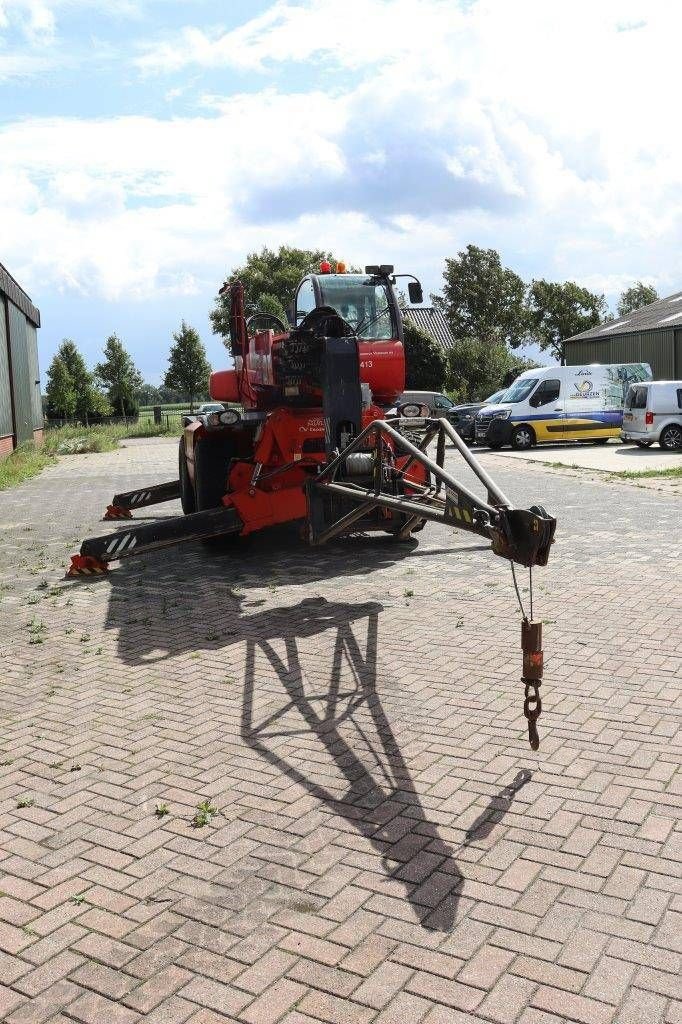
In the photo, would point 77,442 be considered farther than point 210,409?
Yes

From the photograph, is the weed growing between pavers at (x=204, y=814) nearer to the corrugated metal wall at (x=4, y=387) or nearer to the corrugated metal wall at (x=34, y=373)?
the corrugated metal wall at (x=4, y=387)

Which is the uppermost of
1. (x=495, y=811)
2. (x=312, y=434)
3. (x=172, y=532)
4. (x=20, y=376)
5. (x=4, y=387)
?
(x=20, y=376)

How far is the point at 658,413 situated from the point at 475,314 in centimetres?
3883

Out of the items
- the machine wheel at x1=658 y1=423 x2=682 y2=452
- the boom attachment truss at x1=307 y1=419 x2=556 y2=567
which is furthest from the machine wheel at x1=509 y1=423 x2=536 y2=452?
the boom attachment truss at x1=307 y1=419 x2=556 y2=567

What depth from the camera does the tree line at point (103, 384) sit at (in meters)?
58.9

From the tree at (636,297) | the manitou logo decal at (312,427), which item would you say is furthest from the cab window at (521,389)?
the tree at (636,297)

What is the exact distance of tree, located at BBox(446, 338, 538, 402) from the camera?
47.7m

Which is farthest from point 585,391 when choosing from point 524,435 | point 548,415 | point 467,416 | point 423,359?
point 423,359

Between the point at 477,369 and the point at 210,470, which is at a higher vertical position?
the point at 477,369

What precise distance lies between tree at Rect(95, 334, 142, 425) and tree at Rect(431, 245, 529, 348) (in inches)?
828

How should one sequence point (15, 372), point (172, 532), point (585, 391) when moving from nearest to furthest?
point (172, 532)
point (585, 391)
point (15, 372)

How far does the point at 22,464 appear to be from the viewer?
25078mm

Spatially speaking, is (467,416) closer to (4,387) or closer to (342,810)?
(4,387)

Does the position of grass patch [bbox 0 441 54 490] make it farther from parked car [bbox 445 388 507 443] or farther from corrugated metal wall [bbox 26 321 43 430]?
parked car [bbox 445 388 507 443]
